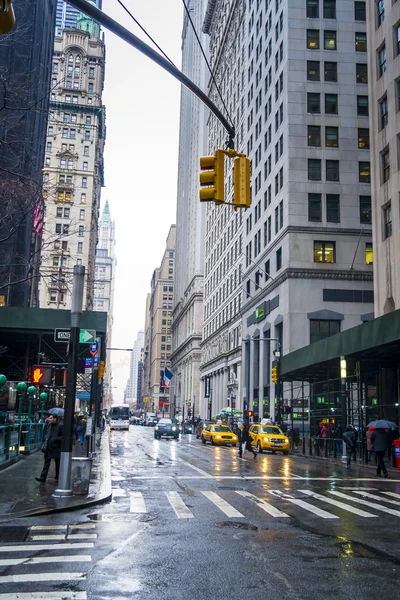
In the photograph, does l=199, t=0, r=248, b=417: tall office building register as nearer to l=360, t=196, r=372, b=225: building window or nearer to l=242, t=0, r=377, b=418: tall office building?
l=242, t=0, r=377, b=418: tall office building

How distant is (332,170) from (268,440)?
28331mm

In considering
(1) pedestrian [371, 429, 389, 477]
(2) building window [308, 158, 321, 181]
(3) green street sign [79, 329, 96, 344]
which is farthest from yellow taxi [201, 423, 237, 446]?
(2) building window [308, 158, 321, 181]

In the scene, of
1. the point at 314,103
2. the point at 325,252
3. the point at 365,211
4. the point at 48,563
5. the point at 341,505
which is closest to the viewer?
the point at 48,563

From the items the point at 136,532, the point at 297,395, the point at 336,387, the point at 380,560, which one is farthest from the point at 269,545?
the point at 297,395

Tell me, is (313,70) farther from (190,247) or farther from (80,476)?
(190,247)

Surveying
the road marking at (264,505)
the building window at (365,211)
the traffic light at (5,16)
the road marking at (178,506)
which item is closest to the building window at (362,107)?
the building window at (365,211)

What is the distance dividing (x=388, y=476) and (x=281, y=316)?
105 ft

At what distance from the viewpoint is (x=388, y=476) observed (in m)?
22.0

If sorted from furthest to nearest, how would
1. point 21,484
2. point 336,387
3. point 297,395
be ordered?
point 297,395 < point 336,387 < point 21,484

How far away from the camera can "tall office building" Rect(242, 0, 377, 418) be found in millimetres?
52375

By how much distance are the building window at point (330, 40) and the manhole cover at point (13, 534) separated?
55.8 metres

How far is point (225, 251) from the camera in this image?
87.9 meters

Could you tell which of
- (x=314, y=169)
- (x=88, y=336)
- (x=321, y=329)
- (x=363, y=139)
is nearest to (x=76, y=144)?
(x=314, y=169)

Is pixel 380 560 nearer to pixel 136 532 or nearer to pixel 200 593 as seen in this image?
pixel 200 593
